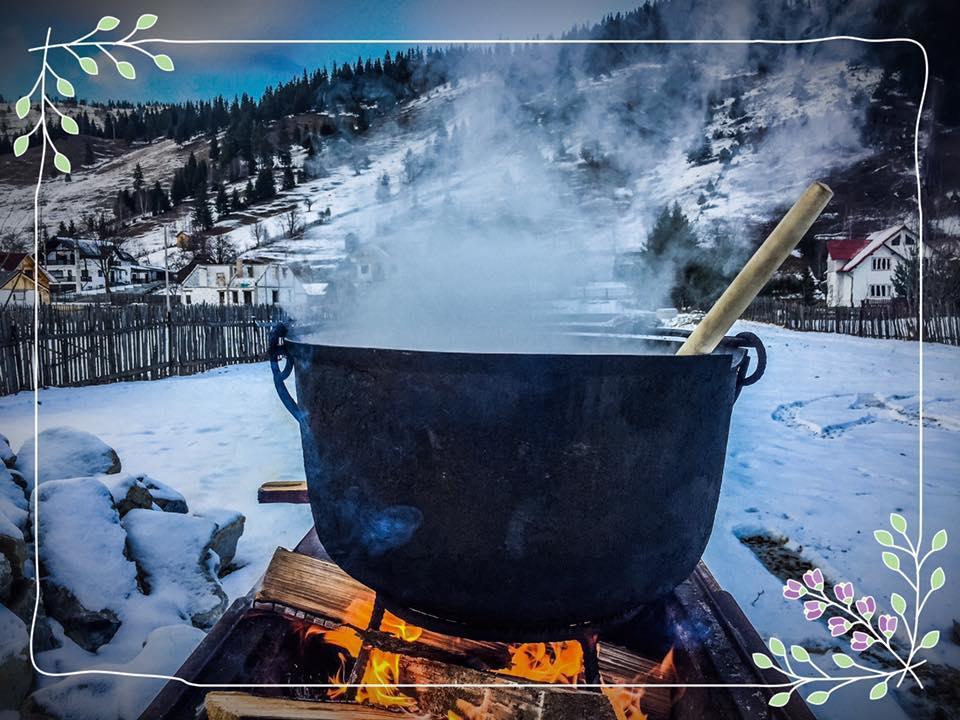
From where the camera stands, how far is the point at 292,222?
2385 millimetres

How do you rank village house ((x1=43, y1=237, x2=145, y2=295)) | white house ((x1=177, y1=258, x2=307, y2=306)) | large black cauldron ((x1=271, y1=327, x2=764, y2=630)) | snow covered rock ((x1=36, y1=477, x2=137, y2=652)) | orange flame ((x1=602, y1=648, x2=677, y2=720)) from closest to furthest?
1. large black cauldron ((x1=271, y1=327, x2=764, y2=630))
2. orange flame ((x1=602, y1=648, x2=677, y2=720))
3. snow covered rock ((x1=36, y1=477, x2=137, y2=652))
4. village house ((x1=43, y1=237, x2=145, y2=295))
5. white house ((x1=177, y1=258, x2=307, y2=306))

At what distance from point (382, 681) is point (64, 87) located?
1.69m

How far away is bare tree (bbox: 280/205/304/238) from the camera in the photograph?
237 centimetres

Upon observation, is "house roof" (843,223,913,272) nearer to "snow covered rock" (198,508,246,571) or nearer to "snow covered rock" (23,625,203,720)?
"snow covered rock" (23,625,203,720)

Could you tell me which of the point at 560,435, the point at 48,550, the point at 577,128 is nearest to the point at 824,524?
the point at 577,128

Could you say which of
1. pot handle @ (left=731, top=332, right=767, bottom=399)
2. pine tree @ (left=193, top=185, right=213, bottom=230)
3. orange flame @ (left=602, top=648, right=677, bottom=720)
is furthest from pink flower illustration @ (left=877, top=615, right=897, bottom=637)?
pine tree @ (left=193, top=185, right=213, bottom=230)

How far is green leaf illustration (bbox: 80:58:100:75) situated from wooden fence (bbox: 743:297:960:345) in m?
2.34

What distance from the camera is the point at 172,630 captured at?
1597 millimetres

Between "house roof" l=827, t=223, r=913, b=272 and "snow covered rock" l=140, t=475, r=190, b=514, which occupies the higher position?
"house roof" l=827, t=223, r=913, b=272

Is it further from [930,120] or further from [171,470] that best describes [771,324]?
[171,470]

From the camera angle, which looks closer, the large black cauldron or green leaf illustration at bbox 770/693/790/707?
the large black cauldron

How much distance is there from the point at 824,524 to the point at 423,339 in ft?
7.30

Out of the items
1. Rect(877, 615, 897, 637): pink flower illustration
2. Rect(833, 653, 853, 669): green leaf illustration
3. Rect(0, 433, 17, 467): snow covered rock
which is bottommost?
Rect(833, 653, 853, 669): green leaf illustration

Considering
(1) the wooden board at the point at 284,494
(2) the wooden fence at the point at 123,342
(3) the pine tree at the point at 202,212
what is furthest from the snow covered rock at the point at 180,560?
(3) the pine tree at the point at 202,212
